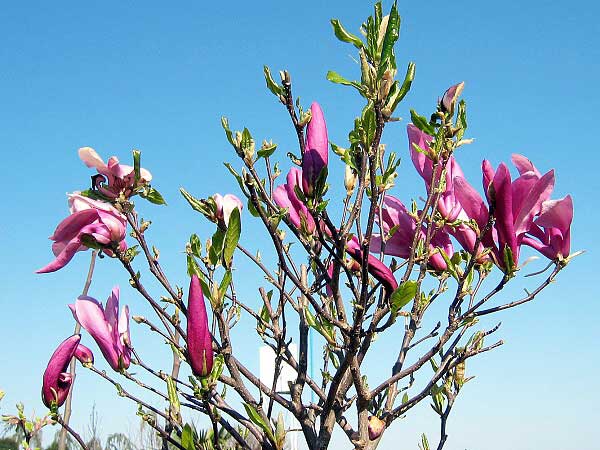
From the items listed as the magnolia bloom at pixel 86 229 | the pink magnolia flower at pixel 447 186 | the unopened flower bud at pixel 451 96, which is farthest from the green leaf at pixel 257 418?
the unopened flower bud at pixel 451 96

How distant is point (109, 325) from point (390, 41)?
0.71 m

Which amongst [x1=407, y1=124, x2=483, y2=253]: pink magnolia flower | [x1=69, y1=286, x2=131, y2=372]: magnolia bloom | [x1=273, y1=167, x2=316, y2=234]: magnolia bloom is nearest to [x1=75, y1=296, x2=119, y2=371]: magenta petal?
[x1=69, y1=286, x2=131, y2=372]: magnolia bloom

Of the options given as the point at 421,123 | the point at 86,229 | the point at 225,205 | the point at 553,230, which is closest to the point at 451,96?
the point at 421,123

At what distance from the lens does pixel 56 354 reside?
1.23m

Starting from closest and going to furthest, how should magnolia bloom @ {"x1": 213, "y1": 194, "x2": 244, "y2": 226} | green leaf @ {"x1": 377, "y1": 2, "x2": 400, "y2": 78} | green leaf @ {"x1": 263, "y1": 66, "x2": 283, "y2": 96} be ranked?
green leaf @ {"x1": 377, "y1": 2, "x2": 400, "y2": 78}, green leaf @ {"x1": 263, "y1": 66, "x2": 283, "y2": 96}, magnolia bloom @ {"x1": 213, "y1": 194, "x2": 244, "y2": 226}

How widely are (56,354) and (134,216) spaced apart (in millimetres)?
301

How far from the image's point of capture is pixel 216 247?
1.11 metres

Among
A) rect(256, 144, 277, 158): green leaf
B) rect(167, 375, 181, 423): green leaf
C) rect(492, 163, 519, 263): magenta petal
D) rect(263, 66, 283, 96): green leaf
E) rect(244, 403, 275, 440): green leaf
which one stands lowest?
rect(244, 403, 275, 440): green leaf

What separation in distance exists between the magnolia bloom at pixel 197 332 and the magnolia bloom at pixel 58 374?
36cm

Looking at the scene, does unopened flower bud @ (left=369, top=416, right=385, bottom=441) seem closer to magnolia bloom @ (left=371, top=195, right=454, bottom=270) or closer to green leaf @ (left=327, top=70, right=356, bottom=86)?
magnolia bloom @ (left=371, top=195, right=454, bottom=270)

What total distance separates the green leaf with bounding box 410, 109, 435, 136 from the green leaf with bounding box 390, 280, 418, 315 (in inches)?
10.2

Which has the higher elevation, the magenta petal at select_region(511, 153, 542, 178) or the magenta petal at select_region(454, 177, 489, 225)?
the magenta petal at select_region(511, 153, 542, 178)

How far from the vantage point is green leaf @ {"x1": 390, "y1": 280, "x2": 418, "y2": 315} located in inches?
39.9

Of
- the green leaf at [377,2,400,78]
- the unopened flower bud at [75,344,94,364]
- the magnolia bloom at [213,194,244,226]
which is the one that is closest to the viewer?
the green leaf at [377,2,400,78]
